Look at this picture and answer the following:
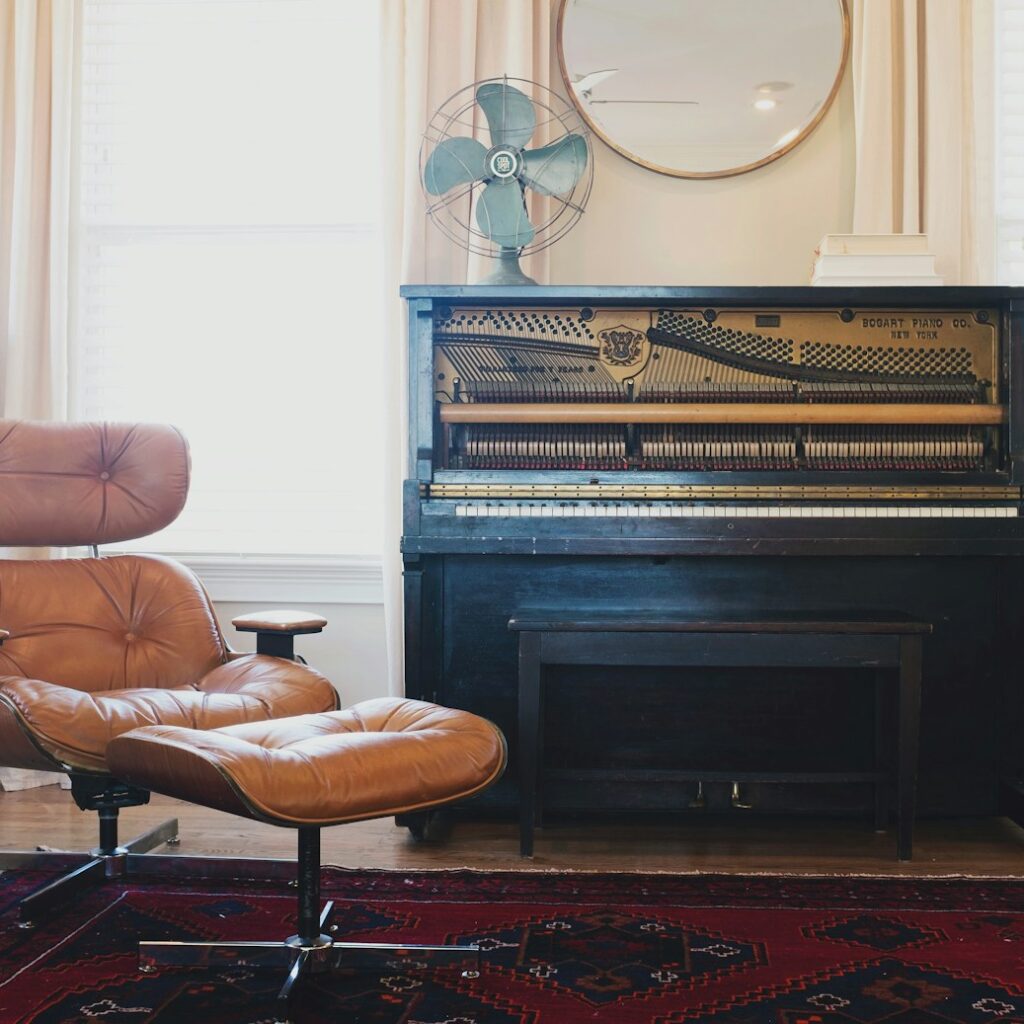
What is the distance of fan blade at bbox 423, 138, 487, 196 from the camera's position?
3.46 m

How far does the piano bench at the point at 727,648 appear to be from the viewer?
9.88ft

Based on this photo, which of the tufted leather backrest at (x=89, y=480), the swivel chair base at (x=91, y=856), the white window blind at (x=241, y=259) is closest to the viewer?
the swivel chair base at (x=91, y=856)

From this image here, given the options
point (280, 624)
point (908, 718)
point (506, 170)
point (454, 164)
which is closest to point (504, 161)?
point (506, 170)

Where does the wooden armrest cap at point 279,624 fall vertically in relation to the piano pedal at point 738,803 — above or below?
above

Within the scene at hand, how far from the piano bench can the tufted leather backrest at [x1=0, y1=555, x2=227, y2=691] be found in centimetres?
78

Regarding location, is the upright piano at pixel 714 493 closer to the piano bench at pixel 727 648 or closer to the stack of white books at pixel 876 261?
the stack of white books at pixel 876 261

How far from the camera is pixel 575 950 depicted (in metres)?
2.45

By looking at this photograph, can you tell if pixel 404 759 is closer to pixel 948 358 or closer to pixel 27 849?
pixel 27 849

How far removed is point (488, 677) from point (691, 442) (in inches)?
33.3

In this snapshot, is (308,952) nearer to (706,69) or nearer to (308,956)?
(308,956)

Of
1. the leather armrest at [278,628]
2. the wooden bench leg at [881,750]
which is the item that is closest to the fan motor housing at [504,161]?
the leather armrest at [278,628]

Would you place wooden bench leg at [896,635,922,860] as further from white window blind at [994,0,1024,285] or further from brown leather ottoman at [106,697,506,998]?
white window blind at [994,0,1024,285]

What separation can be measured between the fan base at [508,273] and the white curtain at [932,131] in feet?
3.55

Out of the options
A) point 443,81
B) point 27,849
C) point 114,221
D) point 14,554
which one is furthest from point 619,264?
point 27,849
